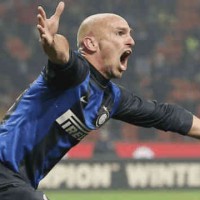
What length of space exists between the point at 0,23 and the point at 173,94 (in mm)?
4349

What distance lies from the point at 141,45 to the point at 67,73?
43.4 feet

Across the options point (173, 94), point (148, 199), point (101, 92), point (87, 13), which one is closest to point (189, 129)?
point (101, 92)

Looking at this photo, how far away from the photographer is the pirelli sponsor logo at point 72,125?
4922mm

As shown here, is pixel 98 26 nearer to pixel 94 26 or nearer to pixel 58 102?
pixel 94 26

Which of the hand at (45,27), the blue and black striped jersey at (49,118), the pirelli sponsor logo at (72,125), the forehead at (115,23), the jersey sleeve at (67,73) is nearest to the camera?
the hand at (45,27)

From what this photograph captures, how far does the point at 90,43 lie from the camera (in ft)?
17.2

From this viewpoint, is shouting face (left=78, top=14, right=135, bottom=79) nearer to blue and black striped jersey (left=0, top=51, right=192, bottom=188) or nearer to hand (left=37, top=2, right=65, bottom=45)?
blue and black striped jersey (left=0, top=51, right=192, bottom=188)

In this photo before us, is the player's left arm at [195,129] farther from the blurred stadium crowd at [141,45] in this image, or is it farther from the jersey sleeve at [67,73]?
the blurred stadium crowd at [141,45]

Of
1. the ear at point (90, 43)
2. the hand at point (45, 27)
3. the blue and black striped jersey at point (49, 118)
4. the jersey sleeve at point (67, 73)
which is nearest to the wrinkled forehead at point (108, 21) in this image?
the ear at point (90, 43)

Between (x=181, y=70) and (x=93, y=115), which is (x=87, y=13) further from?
(x=93, y=115)

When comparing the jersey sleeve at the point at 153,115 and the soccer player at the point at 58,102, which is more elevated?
the soccer player at the point at 58,102

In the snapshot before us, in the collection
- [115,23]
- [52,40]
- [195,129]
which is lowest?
[195,129]

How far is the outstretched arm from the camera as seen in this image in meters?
4.39

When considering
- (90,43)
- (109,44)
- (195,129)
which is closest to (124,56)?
(109,44)
